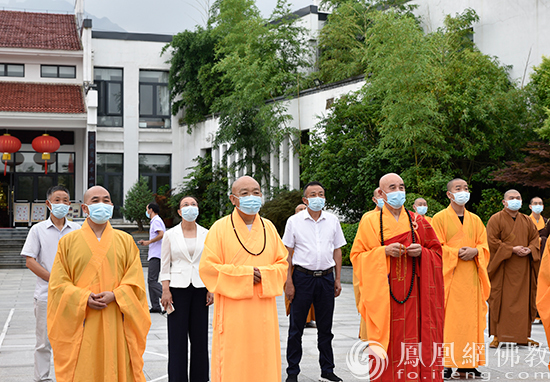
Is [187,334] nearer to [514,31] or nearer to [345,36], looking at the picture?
[514,31]

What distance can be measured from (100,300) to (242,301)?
1.03 meters

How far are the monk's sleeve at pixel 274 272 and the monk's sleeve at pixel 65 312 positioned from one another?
1.27 metres

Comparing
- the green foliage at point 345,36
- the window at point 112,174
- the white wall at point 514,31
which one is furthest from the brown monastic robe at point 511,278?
the window at point 112,174

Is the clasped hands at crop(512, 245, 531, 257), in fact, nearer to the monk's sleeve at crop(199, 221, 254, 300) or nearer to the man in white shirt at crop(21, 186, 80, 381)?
the monk's sleeve at crop(199, 221, 254, 300)

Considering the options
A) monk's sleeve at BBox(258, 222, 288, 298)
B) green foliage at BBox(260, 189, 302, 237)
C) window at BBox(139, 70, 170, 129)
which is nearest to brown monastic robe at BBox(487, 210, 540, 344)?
monk's sleeve at BBox(258, 222, 288, 298)

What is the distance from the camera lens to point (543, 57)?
47.2ft

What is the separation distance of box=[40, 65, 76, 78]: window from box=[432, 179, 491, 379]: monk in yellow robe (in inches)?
941

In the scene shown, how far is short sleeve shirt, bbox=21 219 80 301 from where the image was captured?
5875mm

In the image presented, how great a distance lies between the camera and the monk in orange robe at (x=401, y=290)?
5320 mm

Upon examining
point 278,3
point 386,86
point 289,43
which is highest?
point 278,3

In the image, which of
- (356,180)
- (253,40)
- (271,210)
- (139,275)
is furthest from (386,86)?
(139,275)

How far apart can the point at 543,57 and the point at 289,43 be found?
9.27 meters

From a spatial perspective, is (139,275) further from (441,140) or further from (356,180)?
(356,180)

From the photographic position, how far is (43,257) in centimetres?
595
